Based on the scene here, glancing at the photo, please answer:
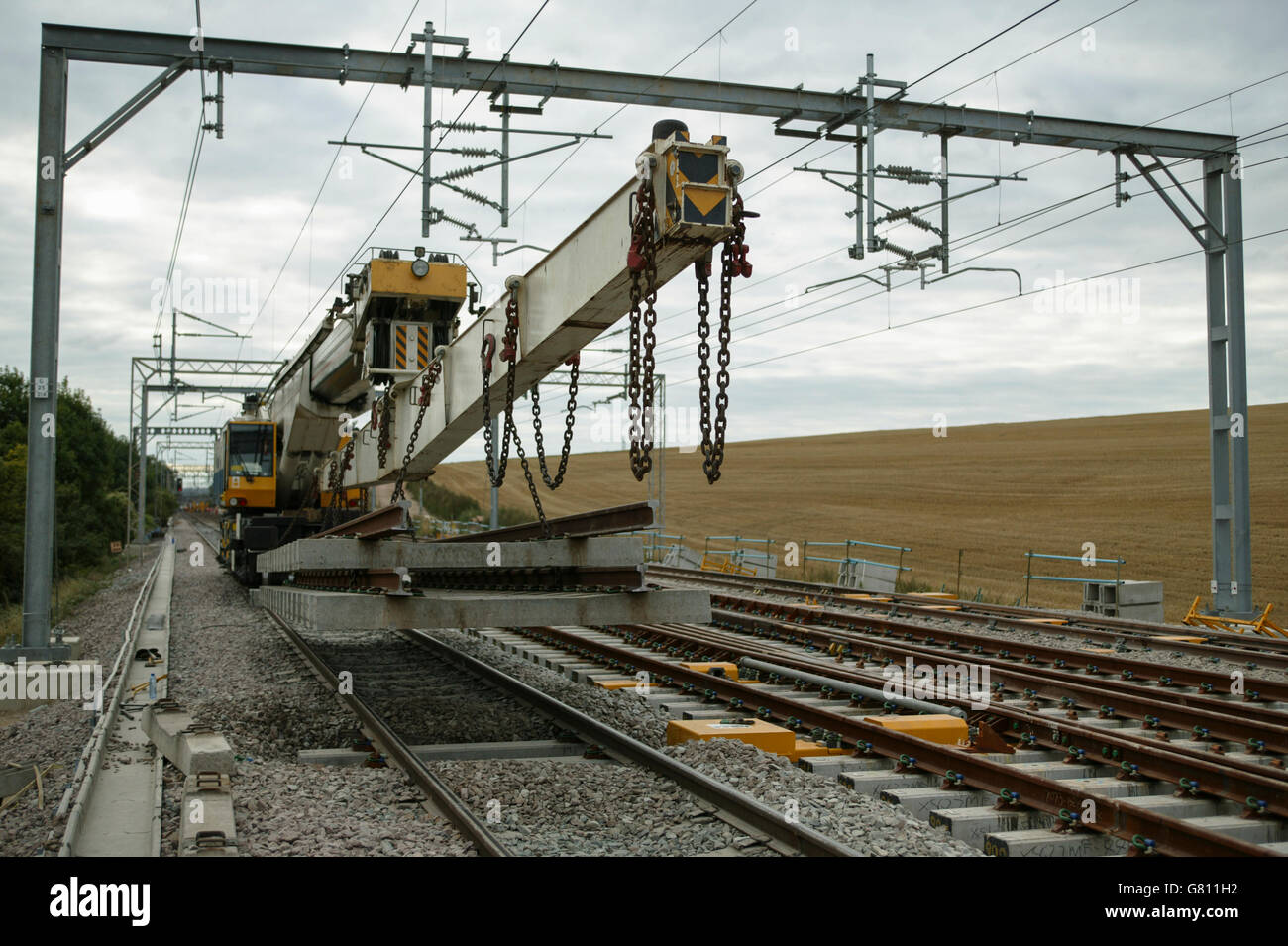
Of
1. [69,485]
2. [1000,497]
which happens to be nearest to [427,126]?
[69,485]

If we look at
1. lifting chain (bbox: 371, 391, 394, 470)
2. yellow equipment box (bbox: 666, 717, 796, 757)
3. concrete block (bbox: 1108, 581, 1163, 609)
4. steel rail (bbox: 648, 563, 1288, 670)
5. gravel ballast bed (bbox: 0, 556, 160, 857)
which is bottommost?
gravel ballast bed (bbox: 0, 556, 160, 857)

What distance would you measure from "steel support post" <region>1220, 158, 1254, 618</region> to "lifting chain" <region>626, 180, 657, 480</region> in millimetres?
13213

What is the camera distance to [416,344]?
10727mm

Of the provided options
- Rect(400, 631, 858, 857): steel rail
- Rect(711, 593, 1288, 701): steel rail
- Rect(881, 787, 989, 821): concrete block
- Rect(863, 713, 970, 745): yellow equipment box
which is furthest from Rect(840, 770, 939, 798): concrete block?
Rect(711, 593, 1288, 701): steel rail

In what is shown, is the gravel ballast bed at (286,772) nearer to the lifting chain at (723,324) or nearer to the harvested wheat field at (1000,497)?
the lifting chain at (723,324)

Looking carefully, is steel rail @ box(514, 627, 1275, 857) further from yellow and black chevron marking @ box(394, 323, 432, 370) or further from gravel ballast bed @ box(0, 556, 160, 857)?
gravel ballast bed @ box(0, 556, 160, 857)

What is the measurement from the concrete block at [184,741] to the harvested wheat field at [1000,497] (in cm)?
1870

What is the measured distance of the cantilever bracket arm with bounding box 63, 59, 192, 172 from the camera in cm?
1279

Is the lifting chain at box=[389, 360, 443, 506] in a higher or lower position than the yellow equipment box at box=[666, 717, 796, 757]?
higher

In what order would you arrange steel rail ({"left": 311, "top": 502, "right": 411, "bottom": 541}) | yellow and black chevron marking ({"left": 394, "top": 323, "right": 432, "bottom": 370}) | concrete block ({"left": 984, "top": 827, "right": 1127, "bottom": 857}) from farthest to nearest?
yellow and black chevron marking ({"left": 394, "top": 323, "right": 432, "bottom": 370})
steel rail ({"left": 311, "top": 502, "right": 411, "bottom": 541})
concrete block ({"left": 984, "top": 827, "right": 1127, "bottom": 857})

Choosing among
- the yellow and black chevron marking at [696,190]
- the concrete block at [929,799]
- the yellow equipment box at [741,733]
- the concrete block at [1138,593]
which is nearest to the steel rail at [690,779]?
the yellow equipment box at [741,733]

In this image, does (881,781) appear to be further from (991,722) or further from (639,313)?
(639,313)

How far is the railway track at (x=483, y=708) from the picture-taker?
520 cm
